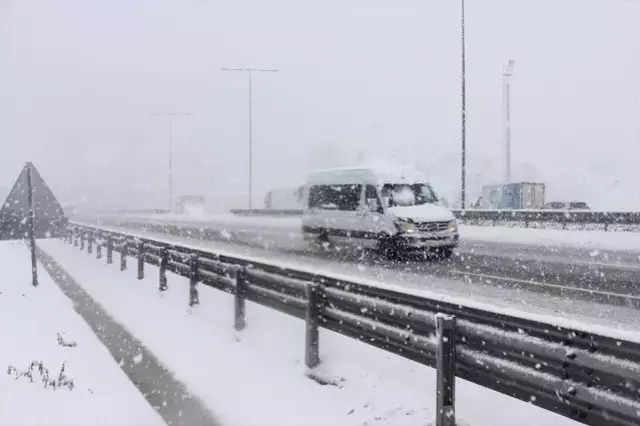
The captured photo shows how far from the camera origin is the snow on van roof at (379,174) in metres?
17.0

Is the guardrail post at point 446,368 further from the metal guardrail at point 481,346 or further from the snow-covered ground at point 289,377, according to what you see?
the snow-covered ground at point 289,377

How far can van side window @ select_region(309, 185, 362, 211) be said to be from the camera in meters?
17.6

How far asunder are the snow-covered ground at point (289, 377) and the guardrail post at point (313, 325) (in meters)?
0.12

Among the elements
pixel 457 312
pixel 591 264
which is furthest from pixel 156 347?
pixel 591 264

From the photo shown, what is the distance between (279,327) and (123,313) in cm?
329

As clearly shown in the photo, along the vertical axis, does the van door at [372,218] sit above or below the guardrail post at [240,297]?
above

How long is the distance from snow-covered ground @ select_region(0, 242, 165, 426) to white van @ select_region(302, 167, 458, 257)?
8.54 metres

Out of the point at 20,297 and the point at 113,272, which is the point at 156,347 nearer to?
the point at 20,297

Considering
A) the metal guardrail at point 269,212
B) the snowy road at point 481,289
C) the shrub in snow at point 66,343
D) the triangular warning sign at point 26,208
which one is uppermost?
the triangular warning sign at point 26,208

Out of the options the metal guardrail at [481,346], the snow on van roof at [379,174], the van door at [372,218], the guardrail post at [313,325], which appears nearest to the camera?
the metal guardrail at [481,346]

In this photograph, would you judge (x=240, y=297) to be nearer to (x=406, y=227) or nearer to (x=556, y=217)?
(x=406, y=227)

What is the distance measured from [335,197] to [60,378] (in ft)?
42.6

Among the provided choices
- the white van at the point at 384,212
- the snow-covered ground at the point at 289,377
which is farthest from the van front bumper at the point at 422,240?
the snow-covered ground at the point at 289,377

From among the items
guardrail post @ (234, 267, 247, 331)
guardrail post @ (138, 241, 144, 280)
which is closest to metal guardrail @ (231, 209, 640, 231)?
guardrail post @ (138, 241, 144, 280)
